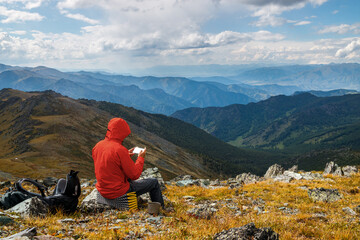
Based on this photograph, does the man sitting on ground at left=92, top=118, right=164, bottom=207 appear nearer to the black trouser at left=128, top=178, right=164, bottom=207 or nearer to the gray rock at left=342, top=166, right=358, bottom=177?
the black trouser at left=128, top=178, right=164, bottom=207

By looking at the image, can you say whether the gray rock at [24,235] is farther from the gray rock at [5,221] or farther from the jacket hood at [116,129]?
the jacket hood at [116,129]

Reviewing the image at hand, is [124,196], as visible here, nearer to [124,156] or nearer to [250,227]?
[124,156]

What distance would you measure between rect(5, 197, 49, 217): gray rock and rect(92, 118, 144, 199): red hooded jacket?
2311 mm

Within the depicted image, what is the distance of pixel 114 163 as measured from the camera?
9.27 meters

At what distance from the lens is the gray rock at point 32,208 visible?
863cm

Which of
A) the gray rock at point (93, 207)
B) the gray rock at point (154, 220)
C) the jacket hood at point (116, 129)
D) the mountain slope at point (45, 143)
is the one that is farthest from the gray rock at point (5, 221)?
the mountain slope at point (45, 143)

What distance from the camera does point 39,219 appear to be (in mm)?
8156

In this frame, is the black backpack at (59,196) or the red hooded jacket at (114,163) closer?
the red hooded jacket at (114,163)

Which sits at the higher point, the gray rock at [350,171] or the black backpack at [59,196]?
the black backpack at [59,196]

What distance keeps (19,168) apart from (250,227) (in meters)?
85.2

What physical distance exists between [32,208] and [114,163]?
359 centimetres

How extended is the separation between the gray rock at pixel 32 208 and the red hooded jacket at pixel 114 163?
2.31 meters

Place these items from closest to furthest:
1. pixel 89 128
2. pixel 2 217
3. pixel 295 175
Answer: pixel 2 217, pixel 295 175, pixel 89 128

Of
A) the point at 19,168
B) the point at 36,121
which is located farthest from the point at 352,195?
the point at 36,121
